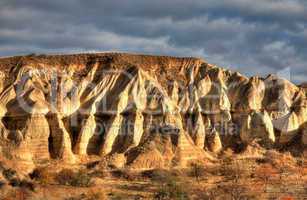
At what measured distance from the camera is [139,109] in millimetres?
57562

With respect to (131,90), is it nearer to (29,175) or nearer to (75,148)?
(75,148)

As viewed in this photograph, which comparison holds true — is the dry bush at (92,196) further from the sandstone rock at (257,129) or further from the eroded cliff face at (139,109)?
the sandstone rock at (257,129)

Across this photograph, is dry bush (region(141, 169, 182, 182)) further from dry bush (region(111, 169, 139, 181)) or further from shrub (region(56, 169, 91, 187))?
shrub (region(56, 169, 91, 187))

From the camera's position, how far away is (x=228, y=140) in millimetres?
60094

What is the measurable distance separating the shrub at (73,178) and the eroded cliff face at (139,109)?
188 inches

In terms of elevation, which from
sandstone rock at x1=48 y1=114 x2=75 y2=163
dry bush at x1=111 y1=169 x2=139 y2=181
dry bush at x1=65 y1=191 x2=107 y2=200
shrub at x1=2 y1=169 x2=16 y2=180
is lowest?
dry bush at x1=65 y1=191 x2=107 y2=200

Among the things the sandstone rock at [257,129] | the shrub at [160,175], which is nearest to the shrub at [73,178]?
the shrub at [160,175]

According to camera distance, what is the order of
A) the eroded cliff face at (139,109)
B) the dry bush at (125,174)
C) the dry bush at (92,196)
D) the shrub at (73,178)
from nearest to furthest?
the dry bush at (92,196) < the shrub at (73,178) < the dry bush at (125,174) < the eroded cliff face at (139,109)

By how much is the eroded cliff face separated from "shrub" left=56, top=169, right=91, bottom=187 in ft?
15.6

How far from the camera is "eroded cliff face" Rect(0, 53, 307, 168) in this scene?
52625 mm

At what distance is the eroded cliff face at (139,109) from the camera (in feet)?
173

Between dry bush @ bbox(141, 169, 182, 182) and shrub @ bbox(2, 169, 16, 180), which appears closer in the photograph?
shrub @ bbox(2, 169, 16, 180)

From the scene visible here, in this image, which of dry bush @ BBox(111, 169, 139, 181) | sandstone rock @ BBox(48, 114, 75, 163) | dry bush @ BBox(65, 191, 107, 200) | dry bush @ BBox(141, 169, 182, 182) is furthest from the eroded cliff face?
dry bush @ BBox(65, 191, 107, 200)

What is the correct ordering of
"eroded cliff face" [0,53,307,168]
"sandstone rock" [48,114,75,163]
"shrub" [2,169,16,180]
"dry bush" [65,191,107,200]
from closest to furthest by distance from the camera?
"dry bush" [65,191,107,200], "shrub" [2,169,16,180], "sandstone rock" [48,114,75,163], "eroded cliff face" [0,53,307,168]
